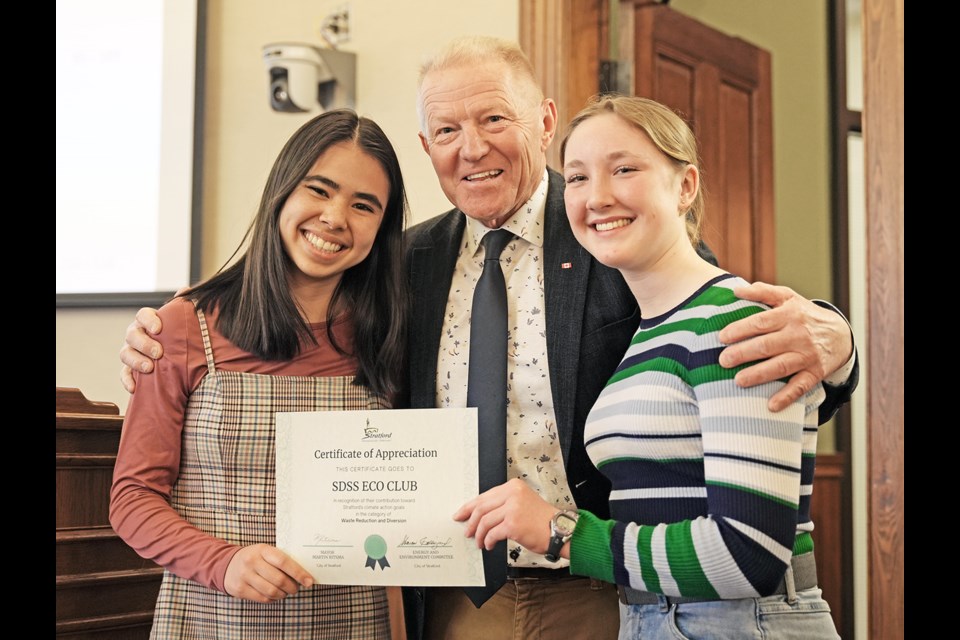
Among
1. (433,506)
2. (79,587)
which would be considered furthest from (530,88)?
(79,587)

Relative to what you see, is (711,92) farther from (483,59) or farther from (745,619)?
(745,619)

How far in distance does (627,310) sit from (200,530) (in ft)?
2.66

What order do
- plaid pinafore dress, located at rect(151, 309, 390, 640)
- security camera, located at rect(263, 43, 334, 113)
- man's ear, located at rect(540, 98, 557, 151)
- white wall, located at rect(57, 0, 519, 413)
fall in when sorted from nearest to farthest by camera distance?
plaid pinafore dress, located at rect(151, 309, 390, 640) → man's ear, located at rect(540, 98, 557, 151) → security camera, located at rect(263, 43, 334, 113) → white wall, located at rect(57, 0, 519, 413)

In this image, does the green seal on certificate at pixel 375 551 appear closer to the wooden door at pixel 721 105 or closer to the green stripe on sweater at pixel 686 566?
the green stripe on sweater at pixel 686 566

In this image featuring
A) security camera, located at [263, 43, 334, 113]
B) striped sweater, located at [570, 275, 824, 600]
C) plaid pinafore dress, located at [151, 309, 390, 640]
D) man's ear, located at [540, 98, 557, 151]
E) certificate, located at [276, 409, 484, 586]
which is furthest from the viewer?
security camera, located at [263, 43, 334, 113]

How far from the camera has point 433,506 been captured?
4.99 ft

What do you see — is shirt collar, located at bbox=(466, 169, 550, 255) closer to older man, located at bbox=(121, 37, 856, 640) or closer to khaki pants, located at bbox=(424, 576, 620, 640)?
older man, located at bbox=(121, 37, 856, 640)

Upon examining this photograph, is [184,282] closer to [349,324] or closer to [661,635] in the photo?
[349,324]

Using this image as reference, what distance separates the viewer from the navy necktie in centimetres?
166

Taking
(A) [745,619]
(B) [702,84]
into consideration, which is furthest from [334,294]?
(B) [702,84]

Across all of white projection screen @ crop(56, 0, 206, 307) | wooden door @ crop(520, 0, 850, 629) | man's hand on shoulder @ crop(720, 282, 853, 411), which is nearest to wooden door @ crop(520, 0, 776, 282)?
wooden door @ crop(520, 0, 850, 629)

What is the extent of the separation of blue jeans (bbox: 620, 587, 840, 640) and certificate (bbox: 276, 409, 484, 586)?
0.30 m

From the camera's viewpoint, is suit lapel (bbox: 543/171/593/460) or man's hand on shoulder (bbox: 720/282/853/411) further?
suit lapel (bbox: 543/171/593/460)

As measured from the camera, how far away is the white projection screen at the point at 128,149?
3666mm
